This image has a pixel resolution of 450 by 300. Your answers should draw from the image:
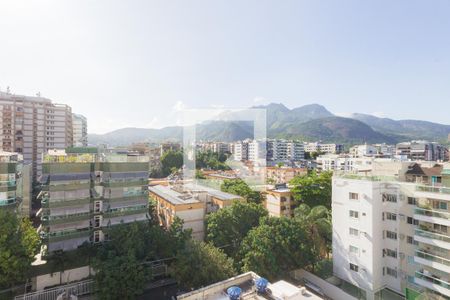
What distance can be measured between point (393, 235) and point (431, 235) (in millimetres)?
1395

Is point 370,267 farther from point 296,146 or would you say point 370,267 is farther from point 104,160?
point 296,146

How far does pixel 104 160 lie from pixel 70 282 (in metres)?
5.23

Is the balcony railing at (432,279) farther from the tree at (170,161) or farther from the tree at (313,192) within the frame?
the tree at (170,161)

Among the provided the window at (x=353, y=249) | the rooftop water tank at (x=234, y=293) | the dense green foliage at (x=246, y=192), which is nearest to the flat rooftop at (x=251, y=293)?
the rooftop water tank at (x=234, y=293)

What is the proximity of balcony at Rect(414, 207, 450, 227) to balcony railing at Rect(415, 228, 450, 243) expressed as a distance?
1.43ft

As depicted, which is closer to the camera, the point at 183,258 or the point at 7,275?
the point at 7,275

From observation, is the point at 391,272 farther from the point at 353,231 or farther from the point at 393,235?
the point at 353,231

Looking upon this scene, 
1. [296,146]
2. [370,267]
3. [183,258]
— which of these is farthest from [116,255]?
[296,146]

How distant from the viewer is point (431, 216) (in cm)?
962

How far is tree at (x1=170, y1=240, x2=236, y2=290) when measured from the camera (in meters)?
9.15

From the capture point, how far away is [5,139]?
2691 cm

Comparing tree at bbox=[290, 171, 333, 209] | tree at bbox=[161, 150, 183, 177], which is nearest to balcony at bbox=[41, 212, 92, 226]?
tree at bbox=[290, 171, 333, 209]

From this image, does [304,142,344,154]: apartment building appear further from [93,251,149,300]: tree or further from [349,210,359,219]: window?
[93,251,149,300]: tree

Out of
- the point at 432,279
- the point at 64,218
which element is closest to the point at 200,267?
the point at 64,218
